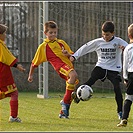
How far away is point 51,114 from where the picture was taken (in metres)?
9.02

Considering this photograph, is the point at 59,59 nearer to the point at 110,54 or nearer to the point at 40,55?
the point at 40,55

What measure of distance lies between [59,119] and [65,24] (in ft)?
21.3

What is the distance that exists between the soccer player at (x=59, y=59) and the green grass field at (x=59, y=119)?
273mm

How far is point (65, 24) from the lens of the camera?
14.5 m

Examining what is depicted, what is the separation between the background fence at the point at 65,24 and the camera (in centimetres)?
1439

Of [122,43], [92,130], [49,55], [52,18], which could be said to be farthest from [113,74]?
[52,18]

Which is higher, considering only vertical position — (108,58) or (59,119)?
(108,58)

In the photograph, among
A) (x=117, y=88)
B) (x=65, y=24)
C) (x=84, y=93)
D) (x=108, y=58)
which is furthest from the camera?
(x=65, y=24)

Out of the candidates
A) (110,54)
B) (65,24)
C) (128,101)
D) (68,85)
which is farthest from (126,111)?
(65,24)

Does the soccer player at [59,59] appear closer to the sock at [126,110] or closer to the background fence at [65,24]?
the sock at [126,110]

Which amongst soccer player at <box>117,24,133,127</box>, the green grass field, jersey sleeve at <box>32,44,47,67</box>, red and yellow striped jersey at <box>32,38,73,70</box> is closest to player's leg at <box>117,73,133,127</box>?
soccer player at <box>117,24,133,127</box>

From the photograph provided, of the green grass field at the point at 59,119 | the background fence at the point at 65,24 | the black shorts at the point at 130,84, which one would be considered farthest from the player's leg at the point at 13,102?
the background fence at the point at 65,24

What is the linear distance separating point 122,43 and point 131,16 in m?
6.08

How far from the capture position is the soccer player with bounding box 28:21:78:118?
8.55 meters
